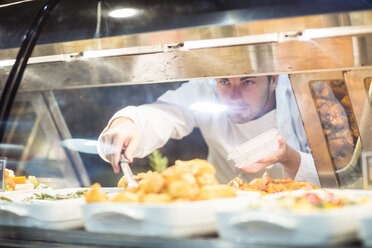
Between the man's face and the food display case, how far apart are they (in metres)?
0.09

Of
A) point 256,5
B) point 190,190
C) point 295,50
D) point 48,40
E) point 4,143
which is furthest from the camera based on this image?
point 4,143

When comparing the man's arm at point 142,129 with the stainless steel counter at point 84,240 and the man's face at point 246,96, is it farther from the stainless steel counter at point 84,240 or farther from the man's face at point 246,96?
the stainless steel counter at point 84,240

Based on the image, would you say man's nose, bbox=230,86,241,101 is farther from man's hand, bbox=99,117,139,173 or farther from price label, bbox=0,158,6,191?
price label, bbox=0,158,6,191

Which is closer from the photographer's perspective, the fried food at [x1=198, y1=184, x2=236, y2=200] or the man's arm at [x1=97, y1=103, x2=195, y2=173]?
the fried food at [x1=198, y1=184, x2=236, y2=200]

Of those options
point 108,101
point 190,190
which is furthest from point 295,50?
point 108,101

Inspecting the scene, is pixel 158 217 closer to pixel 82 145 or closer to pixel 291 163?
pixel 291 163

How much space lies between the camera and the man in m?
2.42

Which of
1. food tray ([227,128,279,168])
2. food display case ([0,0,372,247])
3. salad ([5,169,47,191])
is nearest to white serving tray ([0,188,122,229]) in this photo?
food display case ([0,0,372,247])

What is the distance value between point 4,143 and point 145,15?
4.10ft

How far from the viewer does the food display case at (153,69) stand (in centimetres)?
194

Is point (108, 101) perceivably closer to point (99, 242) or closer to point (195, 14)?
point (195, 14)

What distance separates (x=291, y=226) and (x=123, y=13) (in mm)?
1321

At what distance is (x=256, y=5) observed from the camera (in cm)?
193

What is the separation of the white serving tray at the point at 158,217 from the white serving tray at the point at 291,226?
0.11 m
